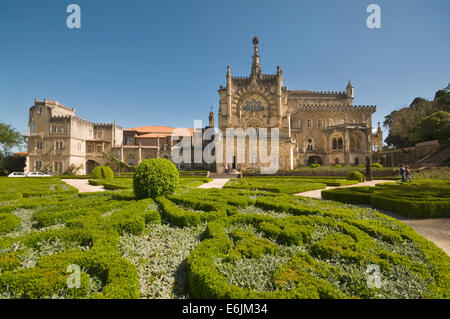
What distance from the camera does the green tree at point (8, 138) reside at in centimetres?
3422

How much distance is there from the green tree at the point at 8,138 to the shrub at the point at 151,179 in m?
45.4

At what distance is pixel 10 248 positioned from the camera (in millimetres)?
3211

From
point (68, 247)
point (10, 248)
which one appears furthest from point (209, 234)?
point (10, 248)

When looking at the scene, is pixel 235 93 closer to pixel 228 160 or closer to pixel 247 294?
pixel 228 160

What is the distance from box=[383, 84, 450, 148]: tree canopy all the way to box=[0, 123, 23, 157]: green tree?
68985 millimetres

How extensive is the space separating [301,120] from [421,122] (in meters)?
18.6

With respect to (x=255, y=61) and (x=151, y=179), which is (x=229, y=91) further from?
(x=151, y=179)

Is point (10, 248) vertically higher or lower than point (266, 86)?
lower

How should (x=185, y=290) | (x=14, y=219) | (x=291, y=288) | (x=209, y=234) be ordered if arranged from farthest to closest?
(x=14, y=219) < (x=209, y=234) < (x=185, y=290) < (x=291, y=288)

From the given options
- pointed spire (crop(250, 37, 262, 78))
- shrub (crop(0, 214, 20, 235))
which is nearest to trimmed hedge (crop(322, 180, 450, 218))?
shrub (crop(0, 214, 20, 235))

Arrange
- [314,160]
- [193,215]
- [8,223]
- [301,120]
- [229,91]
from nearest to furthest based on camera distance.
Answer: [8,223] → [193,215] → [229,91] → [314,160] → [301,120]

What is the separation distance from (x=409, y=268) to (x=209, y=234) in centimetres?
307

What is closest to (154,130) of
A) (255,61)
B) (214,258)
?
(255,61)

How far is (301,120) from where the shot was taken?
42062 millimetres
